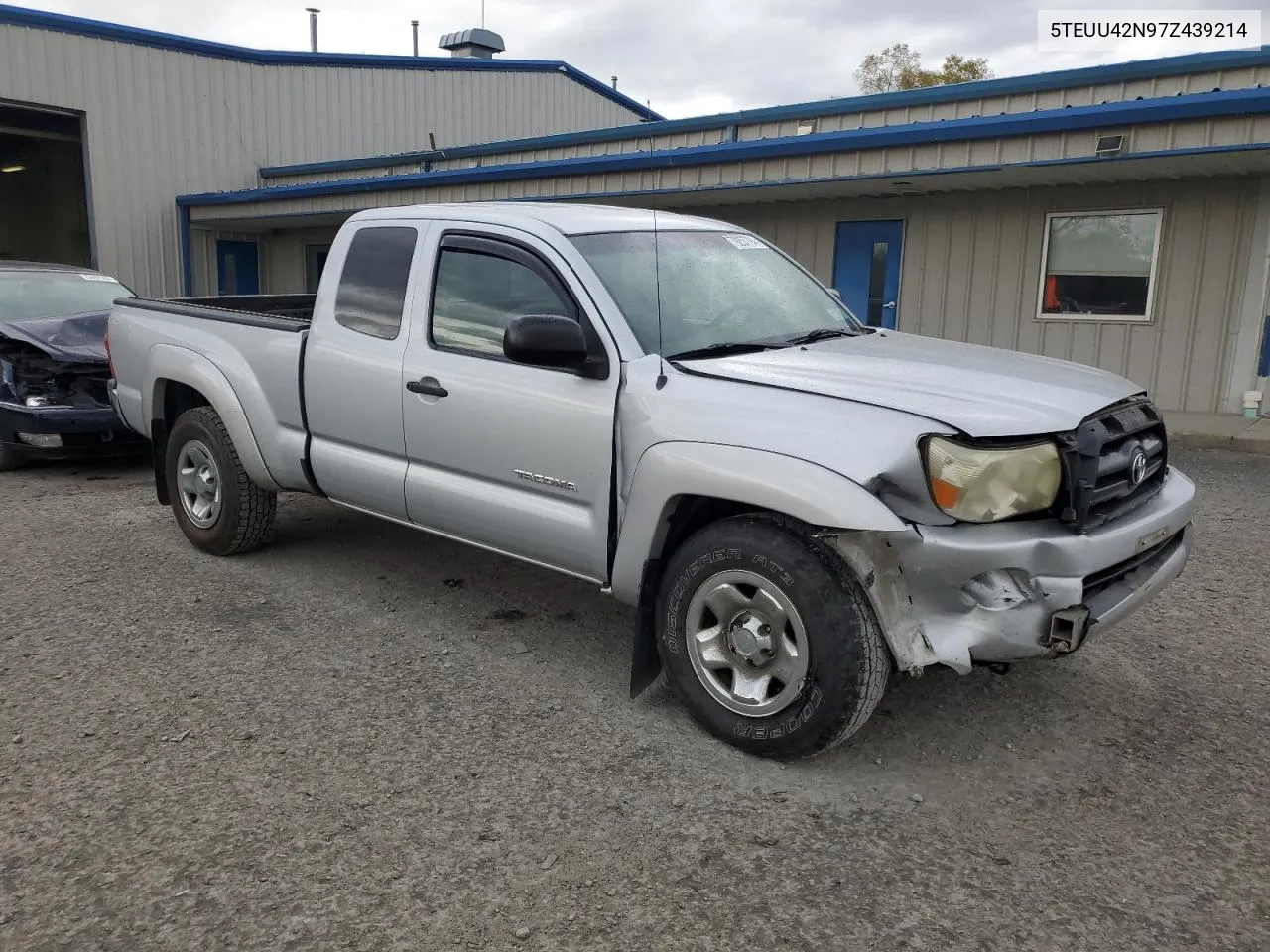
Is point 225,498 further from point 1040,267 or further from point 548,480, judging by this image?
point 1040,267

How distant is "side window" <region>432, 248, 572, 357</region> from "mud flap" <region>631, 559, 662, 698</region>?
1.12m

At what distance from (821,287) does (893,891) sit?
2933 millimetres

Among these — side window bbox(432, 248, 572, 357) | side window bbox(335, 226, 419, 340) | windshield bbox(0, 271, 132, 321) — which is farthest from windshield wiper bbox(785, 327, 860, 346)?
windshield bbox(0, 271, 132, 321)

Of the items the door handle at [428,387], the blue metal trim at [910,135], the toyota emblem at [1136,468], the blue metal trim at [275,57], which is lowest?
the toyota emblem at [1136,468]

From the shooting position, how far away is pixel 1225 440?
9453 mm

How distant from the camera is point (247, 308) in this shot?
22.2 ft

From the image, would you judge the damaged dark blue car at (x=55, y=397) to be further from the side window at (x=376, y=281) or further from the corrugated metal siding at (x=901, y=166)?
the corrugated metal siding at (x=901, y=166)

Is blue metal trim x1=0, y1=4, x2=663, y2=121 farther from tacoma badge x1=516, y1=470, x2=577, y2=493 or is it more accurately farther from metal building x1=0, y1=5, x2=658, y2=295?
tacoma badge x1=516, y1=470, x2=577, y2=493

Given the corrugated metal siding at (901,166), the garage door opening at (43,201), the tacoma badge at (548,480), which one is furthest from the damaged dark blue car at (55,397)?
the garage door opening at (43,201)

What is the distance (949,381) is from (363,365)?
8.62ft

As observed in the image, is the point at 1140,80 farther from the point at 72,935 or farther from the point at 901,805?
the point at 72,935

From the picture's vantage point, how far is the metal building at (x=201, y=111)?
1766cm

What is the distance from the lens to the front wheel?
3.12 m

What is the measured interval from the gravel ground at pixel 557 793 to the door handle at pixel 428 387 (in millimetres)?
1121
